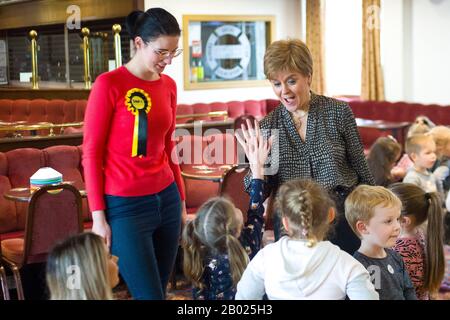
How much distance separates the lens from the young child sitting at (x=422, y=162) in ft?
15.8

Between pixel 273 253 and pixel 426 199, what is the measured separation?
43.4 inches

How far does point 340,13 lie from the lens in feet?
38.5

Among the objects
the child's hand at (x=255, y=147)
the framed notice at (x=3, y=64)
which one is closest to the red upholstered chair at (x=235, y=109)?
the framed notice at (x=3, y=64)

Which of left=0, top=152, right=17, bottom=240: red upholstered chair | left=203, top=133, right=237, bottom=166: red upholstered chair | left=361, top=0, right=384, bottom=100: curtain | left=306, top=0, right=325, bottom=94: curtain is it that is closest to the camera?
left=0, top=152, right=17, bottom=240: red upholstered chair

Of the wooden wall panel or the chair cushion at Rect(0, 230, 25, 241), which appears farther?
the wooden wall panel

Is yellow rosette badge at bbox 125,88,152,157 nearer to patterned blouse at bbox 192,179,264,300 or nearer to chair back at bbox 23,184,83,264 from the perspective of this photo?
patterned blouse at bbox 192,179,264,300

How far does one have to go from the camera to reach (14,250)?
4.46 metres

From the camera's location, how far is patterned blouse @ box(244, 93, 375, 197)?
2592mm

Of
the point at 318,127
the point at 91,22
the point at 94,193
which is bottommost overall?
the point at 94,193

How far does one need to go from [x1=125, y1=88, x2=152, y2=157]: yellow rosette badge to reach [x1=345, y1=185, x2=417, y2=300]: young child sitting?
2.42ft

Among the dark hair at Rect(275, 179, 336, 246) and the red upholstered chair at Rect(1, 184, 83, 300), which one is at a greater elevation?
the dark hair at Rect(275, 179, 336, 246)

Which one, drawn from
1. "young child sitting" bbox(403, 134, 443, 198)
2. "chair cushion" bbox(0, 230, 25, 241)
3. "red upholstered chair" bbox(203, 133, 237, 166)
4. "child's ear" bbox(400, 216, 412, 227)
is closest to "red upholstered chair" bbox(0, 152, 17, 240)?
"chair cushion" bbox(0, 230, 25, 241)
